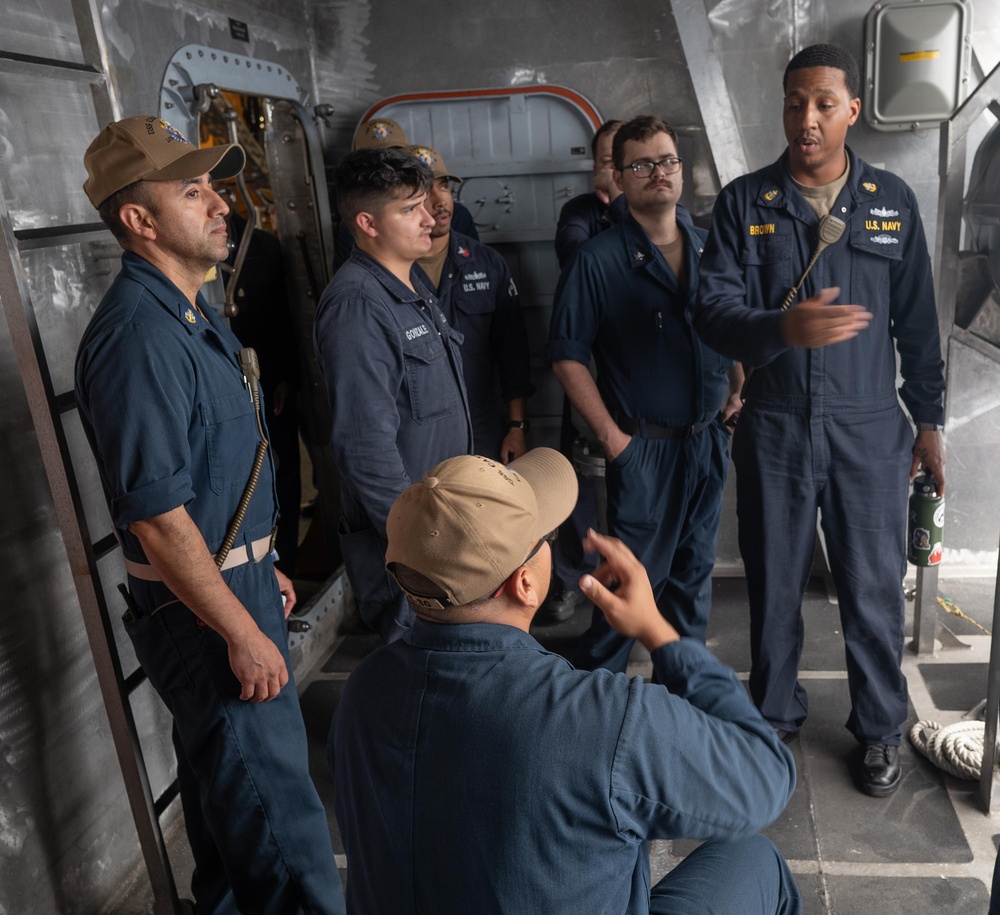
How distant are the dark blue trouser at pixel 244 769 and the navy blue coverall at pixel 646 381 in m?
1.28

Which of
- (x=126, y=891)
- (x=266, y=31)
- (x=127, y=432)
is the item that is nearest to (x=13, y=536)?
(x=127, y=432)

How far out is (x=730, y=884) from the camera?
161 centimetres

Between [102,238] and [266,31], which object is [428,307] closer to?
[102,238]

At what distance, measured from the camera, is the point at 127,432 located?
1762 millimetres

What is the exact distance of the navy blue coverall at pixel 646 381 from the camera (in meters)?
3.03

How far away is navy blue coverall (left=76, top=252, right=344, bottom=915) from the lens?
5.86 feet

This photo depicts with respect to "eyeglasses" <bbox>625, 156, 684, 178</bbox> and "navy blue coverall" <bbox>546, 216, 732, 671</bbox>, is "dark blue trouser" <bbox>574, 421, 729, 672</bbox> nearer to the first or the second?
"navy blue coverall" <bbox>546, 216, 732, 671</bbox>

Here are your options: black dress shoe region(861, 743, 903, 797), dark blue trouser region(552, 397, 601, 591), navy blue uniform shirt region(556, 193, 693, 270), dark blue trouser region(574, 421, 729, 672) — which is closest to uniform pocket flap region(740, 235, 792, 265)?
dark blue trouser region(574, 421, 729, 672)

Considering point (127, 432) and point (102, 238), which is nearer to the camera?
point (127, 432)

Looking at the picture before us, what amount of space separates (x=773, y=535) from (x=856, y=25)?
2199 mm

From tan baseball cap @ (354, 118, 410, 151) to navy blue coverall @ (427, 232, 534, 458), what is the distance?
1.55 feet

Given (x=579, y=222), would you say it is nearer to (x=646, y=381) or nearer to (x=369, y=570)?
(x=646, y=381)

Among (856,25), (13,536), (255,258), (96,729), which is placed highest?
(856,25)

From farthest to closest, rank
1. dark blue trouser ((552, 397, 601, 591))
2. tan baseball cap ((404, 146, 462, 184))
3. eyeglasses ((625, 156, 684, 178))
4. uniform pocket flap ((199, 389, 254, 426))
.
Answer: dark blue trouser ((552, 397, 601, 591)) < tan baseball cap ((404, 146, 462, 184)) < eyeglasses ((625, 156, 684, 178)) < uniform pocket flap ((199, 389, 254, 426))
